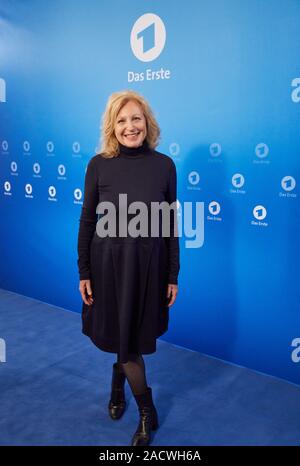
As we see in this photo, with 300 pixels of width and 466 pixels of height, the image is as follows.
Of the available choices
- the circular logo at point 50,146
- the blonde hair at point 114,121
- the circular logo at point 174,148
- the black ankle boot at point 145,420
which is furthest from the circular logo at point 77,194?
the black ankle boot at point 145,420

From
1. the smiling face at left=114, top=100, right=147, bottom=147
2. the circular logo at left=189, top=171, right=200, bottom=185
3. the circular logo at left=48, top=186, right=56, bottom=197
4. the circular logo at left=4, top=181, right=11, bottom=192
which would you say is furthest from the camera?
the circular logo at left=4, top=181, right=11, bottom=192

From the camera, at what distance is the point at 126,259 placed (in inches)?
68.1

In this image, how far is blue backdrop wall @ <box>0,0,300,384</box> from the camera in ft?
7.12

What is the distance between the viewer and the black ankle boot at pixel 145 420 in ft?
6.02

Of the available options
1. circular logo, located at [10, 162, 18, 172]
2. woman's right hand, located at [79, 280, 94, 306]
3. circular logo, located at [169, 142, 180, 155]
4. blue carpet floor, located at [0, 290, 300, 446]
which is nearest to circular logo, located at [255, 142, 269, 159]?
circular logo, located at [169, 142, 180, 155]

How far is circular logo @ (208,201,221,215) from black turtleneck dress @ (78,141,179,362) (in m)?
0.66

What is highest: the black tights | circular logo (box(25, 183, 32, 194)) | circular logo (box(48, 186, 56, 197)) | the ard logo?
circular logo (box(25, 183, 32, 194))

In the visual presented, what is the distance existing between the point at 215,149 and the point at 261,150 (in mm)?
276

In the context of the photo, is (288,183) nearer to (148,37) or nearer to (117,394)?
(148,37)

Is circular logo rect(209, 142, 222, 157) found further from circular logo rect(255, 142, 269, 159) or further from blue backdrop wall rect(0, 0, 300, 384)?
circular logo rect(255, 142, 269, 159)

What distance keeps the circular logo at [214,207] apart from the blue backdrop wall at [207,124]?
14 mm

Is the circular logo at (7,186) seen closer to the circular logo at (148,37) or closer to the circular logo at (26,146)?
the circular logo at (26,146)
